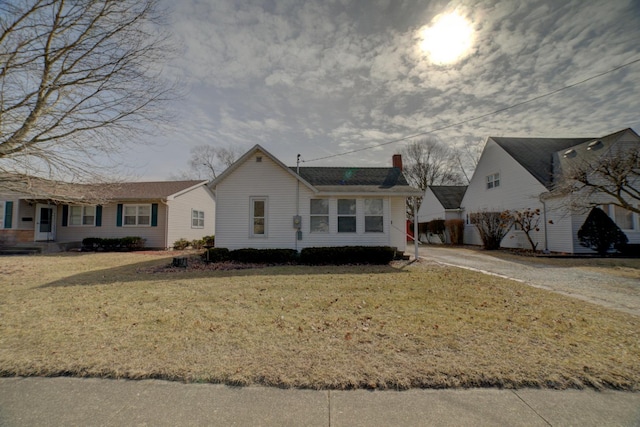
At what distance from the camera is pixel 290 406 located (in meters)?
2.58

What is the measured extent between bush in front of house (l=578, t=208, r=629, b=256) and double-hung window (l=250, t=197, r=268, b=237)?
48.5 ft

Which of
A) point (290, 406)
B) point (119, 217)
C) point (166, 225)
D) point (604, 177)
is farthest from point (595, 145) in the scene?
point (119, 217)

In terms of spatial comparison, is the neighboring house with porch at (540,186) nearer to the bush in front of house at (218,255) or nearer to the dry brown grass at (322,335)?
the dry brown grass at (322,335)

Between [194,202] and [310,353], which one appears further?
[194,202]

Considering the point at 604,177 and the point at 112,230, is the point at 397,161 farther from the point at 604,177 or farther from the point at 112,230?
the point at 112,230

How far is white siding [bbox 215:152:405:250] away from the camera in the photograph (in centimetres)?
1253

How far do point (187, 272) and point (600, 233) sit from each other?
17.7m

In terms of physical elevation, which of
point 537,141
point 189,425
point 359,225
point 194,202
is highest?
point 537,141

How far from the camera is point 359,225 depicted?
12656 mm

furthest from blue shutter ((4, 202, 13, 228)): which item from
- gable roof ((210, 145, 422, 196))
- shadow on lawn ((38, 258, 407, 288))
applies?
gable roof ((210, 145, 422, 196))

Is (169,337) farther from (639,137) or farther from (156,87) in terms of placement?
(639,137)

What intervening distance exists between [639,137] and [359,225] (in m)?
15.5

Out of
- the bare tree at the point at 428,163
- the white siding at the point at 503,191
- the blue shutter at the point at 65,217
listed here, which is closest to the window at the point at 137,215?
the blue shutter at the point at 65,217

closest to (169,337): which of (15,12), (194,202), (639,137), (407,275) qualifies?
(407,275)
